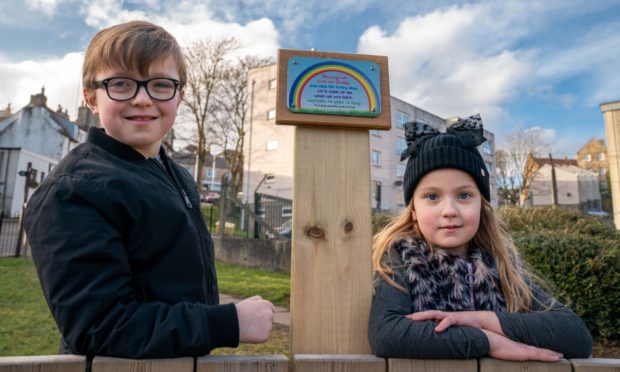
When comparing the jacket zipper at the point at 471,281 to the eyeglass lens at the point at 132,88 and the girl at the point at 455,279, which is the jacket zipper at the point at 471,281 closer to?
the girl at the point at 455,279

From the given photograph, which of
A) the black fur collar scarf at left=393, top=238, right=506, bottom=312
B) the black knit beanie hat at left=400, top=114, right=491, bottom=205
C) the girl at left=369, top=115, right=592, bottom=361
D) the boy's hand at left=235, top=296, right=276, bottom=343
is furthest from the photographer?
the black knit beanie hat at left=400, top=114, right=491, bottom=205

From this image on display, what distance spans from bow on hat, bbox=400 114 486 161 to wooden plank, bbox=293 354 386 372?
2.96ft

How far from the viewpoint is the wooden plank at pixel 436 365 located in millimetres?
1238

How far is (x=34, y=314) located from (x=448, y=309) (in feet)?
17.9

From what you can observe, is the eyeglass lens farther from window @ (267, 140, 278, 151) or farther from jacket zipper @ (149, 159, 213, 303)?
window @ (267, 140, 278, 151)

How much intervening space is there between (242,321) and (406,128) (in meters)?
1.17

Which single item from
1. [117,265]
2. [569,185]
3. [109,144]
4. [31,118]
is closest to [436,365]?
[117,265]

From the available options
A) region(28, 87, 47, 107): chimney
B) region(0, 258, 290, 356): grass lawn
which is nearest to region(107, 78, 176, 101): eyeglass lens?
region(0, 258, 290, 356): grass lawn

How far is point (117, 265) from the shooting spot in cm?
113

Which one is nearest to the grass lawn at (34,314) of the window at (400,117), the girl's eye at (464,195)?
the girl's eye at (464,195)

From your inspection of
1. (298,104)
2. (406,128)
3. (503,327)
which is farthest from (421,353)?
(406,128)

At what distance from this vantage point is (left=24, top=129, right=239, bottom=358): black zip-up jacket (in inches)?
42.6

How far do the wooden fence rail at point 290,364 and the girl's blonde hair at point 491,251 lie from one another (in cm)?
30

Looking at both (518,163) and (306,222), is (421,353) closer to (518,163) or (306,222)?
(306,222)
